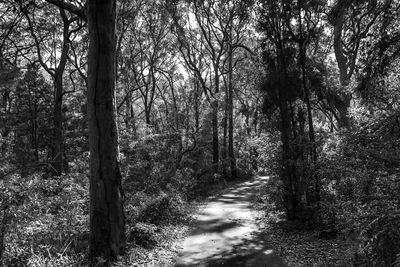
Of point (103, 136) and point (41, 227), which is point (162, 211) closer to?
point (41, 227)

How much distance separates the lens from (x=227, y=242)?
8891 mm

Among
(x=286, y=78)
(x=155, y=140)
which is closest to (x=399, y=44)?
(x=286, y=78)

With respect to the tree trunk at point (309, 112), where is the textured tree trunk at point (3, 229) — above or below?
below

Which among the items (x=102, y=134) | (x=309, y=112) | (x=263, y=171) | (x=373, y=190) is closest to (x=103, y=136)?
(x=102, y=134)

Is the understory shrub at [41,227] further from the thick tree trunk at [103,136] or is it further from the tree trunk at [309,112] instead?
the tree trunk at [309,112]

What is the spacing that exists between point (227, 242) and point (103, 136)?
456 centimetres

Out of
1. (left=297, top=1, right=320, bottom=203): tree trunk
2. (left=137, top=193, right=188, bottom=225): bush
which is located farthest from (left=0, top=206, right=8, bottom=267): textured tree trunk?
(left=297, top=1, right=320, bottom=203): tree trunk

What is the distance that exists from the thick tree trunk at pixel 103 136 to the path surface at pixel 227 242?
1.84 m

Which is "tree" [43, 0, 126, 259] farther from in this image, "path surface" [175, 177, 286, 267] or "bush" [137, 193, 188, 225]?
"bush" [137, 193, 188, 225]

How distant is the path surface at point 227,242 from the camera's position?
7.38 metres

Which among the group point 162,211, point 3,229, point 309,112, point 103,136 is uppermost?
point 309,112

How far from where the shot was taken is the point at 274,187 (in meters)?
10.9

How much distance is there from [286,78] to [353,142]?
5057 mm

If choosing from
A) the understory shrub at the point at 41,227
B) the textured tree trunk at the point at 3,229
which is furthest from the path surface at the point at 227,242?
the textured tree trunk at the point at 3,229
